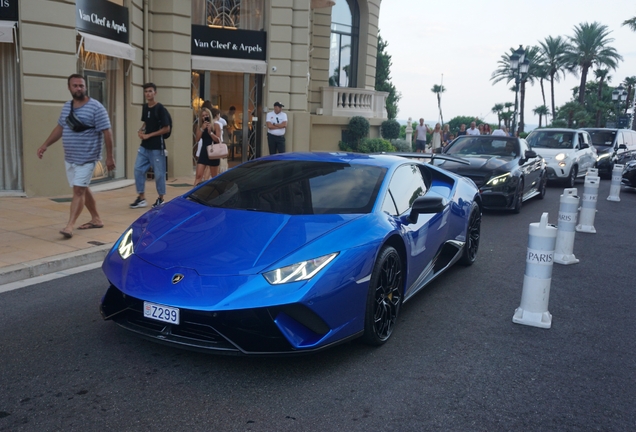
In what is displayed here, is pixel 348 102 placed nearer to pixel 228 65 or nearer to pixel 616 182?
pixel 228 65

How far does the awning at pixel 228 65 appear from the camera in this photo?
16.8 m

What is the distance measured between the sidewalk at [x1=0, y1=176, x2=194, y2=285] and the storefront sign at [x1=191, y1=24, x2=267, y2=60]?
21.3ft

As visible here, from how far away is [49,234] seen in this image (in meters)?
7.91

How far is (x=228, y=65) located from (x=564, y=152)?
954 cm

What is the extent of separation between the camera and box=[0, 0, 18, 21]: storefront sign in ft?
34.9

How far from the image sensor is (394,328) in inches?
192

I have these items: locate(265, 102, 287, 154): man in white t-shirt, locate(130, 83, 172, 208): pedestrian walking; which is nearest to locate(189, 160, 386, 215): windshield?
locate(130, 83, 172, 208): pedestrian walking

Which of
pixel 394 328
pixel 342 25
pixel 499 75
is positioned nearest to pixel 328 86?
pixel 342 25

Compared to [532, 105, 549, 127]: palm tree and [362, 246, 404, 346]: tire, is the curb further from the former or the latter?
[532, 105, 549, 127]: palm tree

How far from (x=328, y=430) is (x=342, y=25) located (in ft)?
73.7

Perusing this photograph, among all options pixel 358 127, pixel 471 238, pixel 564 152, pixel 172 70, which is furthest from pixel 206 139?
pixel 358 127

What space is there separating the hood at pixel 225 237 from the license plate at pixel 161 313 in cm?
31

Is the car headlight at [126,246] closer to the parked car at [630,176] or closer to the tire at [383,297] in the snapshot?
the tire at [383,297]

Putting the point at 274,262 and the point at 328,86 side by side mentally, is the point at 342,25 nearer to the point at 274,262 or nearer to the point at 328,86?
the point at 328,86
